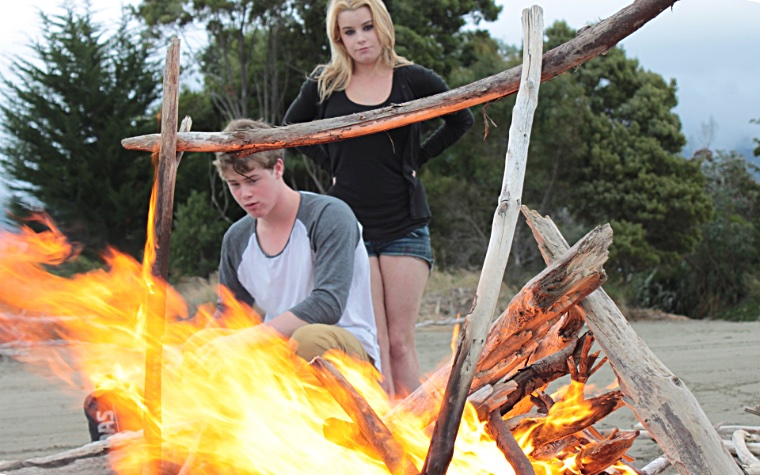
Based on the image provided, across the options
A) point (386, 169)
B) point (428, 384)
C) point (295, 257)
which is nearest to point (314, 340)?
point (295, 257)

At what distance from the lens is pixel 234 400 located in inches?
91.0

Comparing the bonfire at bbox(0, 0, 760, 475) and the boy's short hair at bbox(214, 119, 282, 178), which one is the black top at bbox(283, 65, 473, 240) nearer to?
the boy's short hair at bbox(214, 119, 282, 178)

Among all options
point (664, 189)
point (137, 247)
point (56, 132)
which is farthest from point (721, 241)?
point (56, 132)

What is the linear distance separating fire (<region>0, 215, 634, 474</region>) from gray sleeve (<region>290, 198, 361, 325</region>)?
18 cm

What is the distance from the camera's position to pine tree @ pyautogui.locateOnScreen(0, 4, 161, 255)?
1130cm

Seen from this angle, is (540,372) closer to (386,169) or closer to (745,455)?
(745,455)

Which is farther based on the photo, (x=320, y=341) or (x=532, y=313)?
(x=320, y=341)

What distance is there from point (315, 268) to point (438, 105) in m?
1.11

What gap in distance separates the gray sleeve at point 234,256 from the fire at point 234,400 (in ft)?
1.49

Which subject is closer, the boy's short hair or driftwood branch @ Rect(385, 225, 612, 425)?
driftwood branch @ Rect(385, 225, 612, 425)

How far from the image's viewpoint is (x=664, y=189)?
35.3 feet

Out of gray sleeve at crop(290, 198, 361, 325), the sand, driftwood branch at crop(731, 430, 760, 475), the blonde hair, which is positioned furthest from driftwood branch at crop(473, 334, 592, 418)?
the blonde hair

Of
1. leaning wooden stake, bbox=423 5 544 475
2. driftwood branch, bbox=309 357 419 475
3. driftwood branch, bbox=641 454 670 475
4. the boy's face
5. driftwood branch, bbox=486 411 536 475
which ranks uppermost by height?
the boy's face

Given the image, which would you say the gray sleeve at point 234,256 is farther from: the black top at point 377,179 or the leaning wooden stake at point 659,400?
the leaning wooden stake at point 659,400
